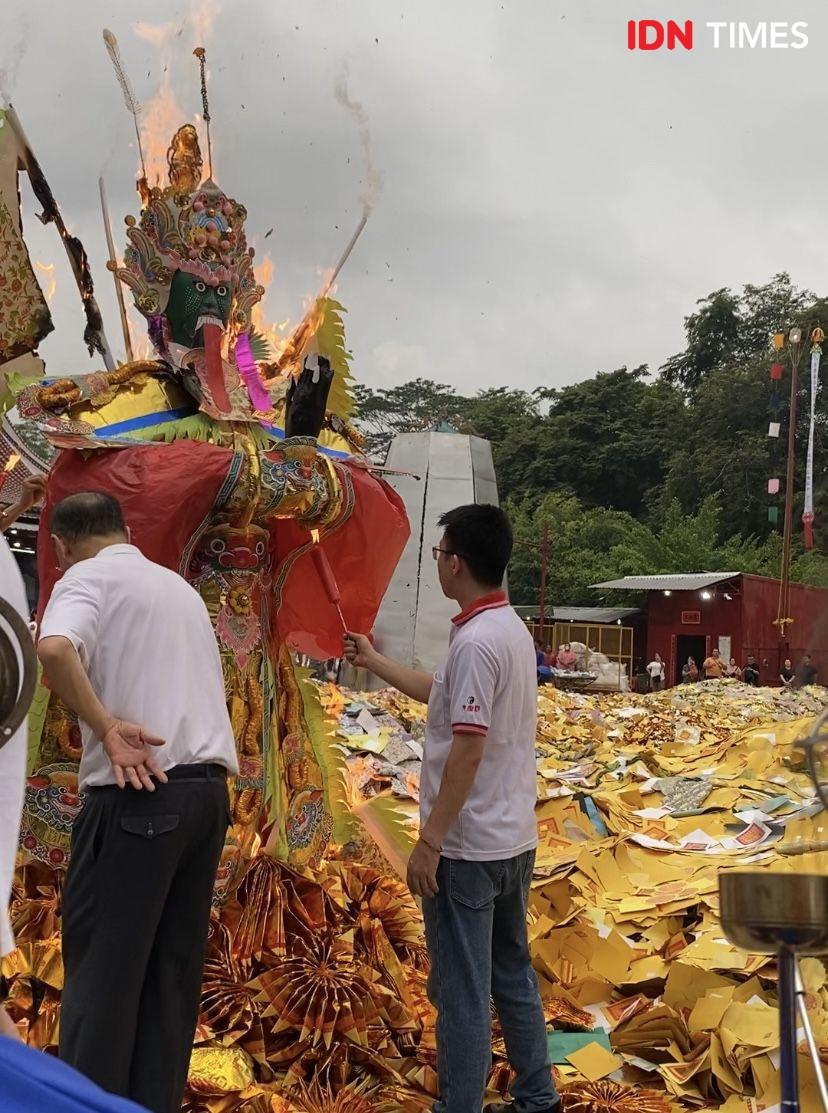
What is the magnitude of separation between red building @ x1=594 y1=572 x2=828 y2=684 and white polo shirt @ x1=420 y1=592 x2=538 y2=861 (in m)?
20.9

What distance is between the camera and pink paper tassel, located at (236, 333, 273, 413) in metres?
3.83

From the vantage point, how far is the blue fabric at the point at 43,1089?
2.81 feet

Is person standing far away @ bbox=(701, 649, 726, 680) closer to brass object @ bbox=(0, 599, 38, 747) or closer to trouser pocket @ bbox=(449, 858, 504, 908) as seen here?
trouser pocket @ bbox=(449, 858, 504, 908)

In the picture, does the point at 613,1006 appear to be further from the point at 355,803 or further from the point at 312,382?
the point at 312,382

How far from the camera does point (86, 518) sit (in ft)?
8.52

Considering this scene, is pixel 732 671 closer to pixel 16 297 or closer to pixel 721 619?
pixel 721 619

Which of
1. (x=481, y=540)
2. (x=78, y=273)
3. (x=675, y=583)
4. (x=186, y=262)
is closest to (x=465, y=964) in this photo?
(x=481, y=540)

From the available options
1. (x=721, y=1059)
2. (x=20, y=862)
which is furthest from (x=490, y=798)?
(x=20, y=862)

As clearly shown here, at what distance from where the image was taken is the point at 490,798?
2859 mm

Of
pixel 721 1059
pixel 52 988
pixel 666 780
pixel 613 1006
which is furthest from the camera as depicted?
pixel 666 780

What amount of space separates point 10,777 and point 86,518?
1.29 metres

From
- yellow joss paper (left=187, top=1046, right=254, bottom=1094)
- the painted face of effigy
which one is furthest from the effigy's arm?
yellow joss paper (left=187, top=1046, right=254, bottom=1094)

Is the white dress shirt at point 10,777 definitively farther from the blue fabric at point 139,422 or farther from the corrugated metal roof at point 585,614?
the corrugated metal roof at point 585,614

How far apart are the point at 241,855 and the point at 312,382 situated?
5.01 feet
